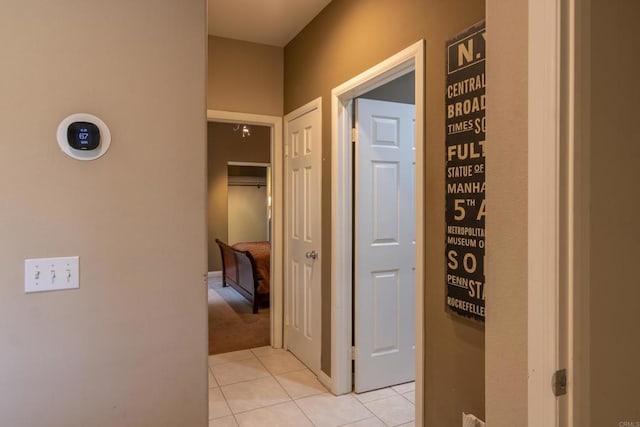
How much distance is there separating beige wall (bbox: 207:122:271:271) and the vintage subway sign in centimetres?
565

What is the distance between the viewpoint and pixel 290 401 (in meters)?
2.60

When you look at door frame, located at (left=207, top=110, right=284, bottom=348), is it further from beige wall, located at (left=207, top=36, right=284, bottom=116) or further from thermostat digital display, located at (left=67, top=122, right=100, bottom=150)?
thermostat digital display, located at (left=67, top=122, right=100, bottom=150)

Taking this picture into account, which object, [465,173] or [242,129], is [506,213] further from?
[242,129]

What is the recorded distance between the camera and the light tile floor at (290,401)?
2.35 metres

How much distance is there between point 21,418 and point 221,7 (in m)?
2.69

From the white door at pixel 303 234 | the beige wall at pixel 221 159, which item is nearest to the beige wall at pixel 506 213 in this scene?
the white door at pixel 303 234

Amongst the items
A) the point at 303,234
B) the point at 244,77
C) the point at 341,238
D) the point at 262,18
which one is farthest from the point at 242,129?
the point at 341,238

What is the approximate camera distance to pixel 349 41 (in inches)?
98.7

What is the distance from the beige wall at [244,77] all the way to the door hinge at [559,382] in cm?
312

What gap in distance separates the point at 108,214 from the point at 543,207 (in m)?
1.35

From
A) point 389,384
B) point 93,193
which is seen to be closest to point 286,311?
point 389,384

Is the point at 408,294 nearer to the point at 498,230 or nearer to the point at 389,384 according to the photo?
the point at 389,384

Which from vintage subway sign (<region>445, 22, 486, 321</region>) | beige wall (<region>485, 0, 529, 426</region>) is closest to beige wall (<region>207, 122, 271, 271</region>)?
vintage subway sign (<region>445, 22, 486, 321</region>)

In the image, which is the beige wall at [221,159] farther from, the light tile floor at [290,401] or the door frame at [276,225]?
the light tile floor at [290,401]
